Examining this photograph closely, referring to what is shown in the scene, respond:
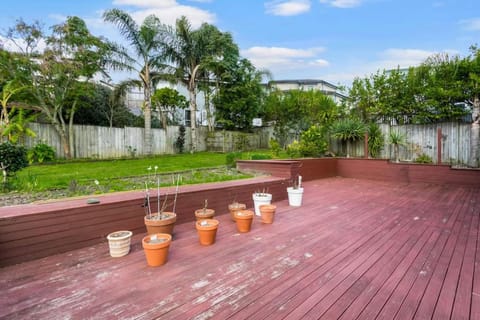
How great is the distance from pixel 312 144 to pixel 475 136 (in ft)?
15.1

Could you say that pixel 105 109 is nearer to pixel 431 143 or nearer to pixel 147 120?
pixel 147 120

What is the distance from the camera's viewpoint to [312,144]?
819 centimetres

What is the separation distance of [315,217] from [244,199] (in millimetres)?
1203

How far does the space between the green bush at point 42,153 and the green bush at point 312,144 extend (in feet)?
26.9

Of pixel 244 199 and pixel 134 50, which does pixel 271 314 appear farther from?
pixel 134 50

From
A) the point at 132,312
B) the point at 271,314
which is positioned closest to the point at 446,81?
the point at 271,314

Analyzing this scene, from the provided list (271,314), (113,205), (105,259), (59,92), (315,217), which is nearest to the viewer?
(271,314)

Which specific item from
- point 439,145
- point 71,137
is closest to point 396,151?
point 439,145

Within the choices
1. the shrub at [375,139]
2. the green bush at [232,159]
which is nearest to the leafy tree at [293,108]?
the shrub at [375,139]

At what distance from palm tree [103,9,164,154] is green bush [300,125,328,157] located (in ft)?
21.1

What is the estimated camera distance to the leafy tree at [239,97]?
13885mm

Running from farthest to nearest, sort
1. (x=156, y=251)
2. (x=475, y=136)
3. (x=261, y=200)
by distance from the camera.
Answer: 1. (x=475, y=136)
2. (x=261, y=200)
3. (x=156, y=251)

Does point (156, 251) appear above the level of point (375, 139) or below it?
below

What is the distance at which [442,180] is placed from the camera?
Result: 684 cm
